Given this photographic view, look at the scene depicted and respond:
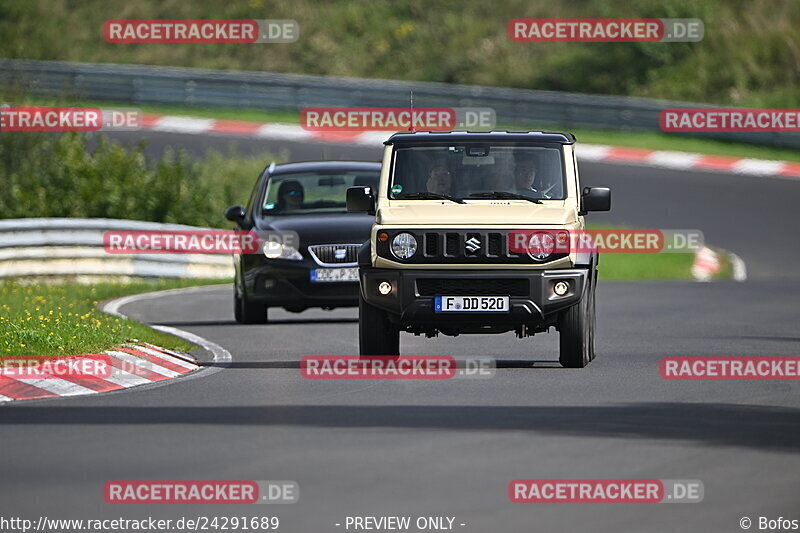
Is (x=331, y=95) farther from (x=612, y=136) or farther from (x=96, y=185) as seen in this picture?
(x=96, y=185)

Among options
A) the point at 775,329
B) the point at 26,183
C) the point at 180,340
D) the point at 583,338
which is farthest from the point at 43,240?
the point at 583,338

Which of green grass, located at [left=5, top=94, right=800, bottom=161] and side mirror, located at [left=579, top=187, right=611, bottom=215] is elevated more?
green grass, located at [left=5, top=94, right=800, bottom=161]

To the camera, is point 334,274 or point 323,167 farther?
point 323,167

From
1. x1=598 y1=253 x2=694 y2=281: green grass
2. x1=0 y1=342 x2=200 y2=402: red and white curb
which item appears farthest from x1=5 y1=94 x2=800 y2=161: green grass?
x1=0 y1=342 x2=200 y2=402: red and white curb

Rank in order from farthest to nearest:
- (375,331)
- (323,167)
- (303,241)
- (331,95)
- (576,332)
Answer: (331,95) < (323,167) < (303,241) < (375,331) < (576,332)

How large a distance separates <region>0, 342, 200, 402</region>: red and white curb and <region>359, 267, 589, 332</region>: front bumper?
190 centimetres

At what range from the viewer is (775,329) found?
63.4 ft

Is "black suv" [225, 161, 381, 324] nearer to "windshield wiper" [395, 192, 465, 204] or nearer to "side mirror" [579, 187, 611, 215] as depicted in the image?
"windshield wiper" [395, 192, 465, 204]

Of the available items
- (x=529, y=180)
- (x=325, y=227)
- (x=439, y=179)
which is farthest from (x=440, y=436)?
(x=325, y=227)

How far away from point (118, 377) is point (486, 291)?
9.47 ft

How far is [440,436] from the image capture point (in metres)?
10.8

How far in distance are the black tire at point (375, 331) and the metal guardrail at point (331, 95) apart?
25.9 m

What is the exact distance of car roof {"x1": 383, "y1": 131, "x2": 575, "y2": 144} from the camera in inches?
606

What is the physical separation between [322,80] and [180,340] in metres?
28.4
